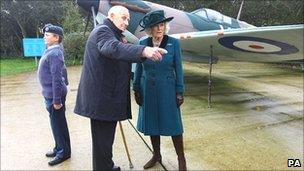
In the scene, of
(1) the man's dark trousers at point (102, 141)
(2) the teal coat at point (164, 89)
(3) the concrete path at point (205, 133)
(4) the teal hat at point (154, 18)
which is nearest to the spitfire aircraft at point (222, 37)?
(3) the concrete path at point (205, 133)

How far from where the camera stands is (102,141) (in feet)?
10.8

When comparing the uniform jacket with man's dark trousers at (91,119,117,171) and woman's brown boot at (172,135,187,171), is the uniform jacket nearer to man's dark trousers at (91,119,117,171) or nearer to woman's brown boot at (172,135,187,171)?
man's dark trousers at (91,119,117,171)

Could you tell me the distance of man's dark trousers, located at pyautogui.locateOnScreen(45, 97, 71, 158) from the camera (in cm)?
416

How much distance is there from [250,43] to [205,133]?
2598 mm

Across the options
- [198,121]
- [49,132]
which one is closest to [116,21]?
[49,132]

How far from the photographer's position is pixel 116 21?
123 inches

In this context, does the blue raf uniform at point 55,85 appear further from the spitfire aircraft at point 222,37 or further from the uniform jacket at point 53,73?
the spitfire aircraft at point 222,37

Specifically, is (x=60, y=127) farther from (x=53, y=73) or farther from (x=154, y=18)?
(x=154, y=18)

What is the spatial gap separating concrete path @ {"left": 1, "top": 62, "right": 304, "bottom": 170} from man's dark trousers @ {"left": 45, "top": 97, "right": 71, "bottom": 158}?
16 cm

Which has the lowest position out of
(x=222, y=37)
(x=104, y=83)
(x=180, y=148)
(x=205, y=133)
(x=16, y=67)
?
(x=16, y=67)

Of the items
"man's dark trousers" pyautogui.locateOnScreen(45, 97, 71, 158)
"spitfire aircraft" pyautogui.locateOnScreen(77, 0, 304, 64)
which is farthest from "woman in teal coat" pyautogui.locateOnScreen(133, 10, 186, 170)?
"spitfire aircraft" pyautogui.locateOnScreen(77, 0, 304, 64)

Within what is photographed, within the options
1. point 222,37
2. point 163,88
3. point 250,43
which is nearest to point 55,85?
point 163,88

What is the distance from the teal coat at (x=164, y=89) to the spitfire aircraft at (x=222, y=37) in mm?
2830

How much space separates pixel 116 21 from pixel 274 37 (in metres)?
4.02
